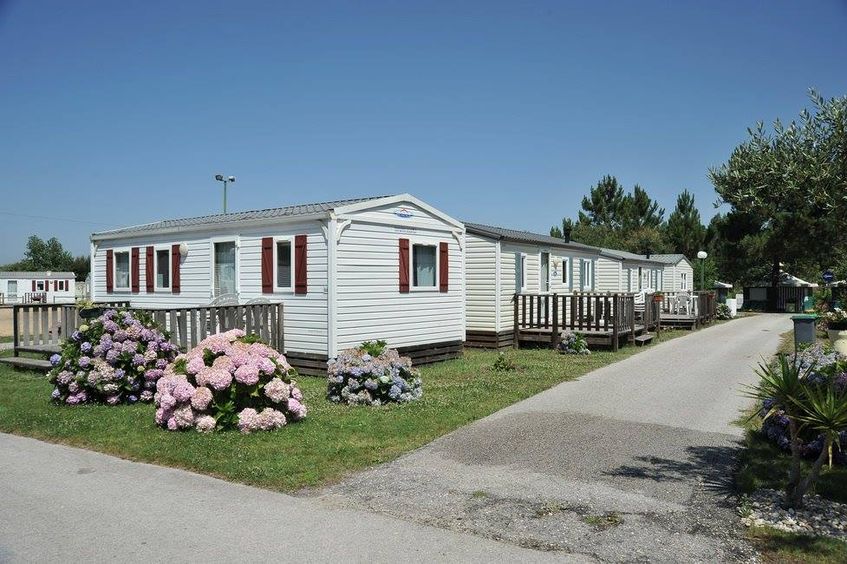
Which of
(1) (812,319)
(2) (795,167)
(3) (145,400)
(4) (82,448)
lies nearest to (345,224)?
(3) (145,400)

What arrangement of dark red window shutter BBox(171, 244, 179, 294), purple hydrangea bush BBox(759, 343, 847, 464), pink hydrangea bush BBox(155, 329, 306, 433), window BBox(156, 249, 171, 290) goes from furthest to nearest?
window BBox(156, 249, 171, 290)
dark red window shutter BBox(171, 244, 179, 294)
pink hydrangea bush BBox(155, 329, 306, 433)
purple hydrangea bush BBox(759, 343, 847, 464)

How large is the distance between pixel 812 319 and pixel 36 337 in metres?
15.5

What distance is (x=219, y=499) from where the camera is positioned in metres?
5.12

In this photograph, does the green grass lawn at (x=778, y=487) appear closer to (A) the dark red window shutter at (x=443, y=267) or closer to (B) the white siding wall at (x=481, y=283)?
(A) the dark red window shutter at (x=443, y=267)

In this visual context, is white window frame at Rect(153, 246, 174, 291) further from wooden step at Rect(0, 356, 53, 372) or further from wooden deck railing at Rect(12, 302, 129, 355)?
wooden step at Rect(0, 356, 53, 372)

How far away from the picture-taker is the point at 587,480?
5.58 meters

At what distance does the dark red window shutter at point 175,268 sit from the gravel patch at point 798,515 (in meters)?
12.1

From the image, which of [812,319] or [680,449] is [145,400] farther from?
[812,319]

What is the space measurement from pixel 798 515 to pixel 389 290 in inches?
349

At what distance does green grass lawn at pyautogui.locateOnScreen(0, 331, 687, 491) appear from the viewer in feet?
19.5

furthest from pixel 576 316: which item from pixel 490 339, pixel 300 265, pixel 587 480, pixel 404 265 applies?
pixel 587 480

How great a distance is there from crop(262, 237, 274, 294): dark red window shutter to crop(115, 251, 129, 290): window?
5.08 meters

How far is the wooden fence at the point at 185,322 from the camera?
10.7 meters

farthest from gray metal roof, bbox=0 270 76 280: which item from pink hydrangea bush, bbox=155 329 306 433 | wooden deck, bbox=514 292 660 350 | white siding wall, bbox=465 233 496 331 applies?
pink hydrangea bush, bbox=155 329 306 433
